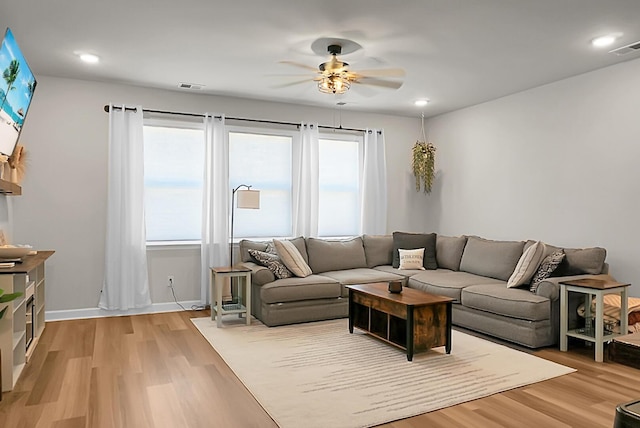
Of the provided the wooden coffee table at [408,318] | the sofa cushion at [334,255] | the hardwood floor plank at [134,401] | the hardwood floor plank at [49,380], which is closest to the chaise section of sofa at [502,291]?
the wooden coffee table at [408,318]

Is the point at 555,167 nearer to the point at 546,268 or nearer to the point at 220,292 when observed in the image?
the point at 546,268

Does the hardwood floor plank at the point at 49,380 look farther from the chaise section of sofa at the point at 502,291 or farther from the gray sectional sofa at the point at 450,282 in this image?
the chaise section of sofa at the point at 502,291

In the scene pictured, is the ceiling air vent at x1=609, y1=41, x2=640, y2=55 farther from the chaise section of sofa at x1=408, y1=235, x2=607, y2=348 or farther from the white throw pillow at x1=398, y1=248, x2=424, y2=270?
the white throw pillow at x1=398, y1=248, x2=424, y2=270

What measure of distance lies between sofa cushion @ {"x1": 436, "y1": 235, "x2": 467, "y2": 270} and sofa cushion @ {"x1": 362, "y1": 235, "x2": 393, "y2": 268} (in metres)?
0.65

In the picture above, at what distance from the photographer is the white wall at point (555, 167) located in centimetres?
456

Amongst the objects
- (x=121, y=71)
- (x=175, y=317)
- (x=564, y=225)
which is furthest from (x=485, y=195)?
(x=121, y=71)

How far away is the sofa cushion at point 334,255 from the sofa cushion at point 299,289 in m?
0.57

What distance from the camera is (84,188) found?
5273 millimetres

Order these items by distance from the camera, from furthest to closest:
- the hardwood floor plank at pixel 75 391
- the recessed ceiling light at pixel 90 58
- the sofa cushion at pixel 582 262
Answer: the sofa cushion at pixel 582 262 → the recessed ceiling light at pixel 90 58 → the hardwood floor plank at pixel 75 391

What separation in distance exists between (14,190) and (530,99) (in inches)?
219

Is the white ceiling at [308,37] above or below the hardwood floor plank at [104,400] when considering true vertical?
above

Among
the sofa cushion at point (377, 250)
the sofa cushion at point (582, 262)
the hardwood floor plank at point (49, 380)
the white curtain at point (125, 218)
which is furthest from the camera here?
the sofa cushion at point (377, 250)

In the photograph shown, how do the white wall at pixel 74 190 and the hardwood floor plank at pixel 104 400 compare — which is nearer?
the hardwood floor plank at pixel 104 400

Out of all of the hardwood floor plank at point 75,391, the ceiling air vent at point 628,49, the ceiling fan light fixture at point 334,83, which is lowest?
the hardwood floor plank at point 75,391
